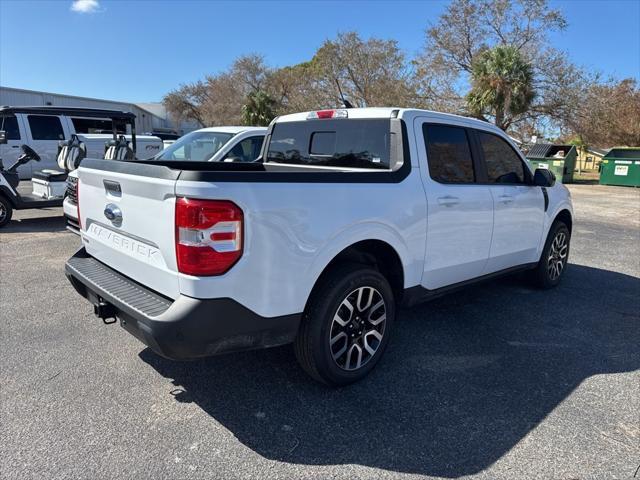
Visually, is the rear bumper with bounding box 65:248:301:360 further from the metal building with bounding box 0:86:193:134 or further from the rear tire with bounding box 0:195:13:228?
the metal building with bounding box 0:86:193:134

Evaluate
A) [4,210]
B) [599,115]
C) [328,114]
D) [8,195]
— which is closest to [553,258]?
[328,114]

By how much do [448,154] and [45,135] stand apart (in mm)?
11749

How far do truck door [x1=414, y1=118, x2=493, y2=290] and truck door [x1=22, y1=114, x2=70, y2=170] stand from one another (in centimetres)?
1141

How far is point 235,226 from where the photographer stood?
2379mm

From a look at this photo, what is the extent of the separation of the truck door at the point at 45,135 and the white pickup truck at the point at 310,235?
9629 millimetres

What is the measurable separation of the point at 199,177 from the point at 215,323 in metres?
0.77

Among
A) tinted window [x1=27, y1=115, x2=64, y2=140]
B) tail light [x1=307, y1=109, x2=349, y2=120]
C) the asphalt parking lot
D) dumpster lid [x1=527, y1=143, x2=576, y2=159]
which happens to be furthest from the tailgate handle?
dumpster lid [x1=527, y1=143, x2=576, y2=159]

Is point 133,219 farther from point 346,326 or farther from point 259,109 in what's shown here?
point 259,109

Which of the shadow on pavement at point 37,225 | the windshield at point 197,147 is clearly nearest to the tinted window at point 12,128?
the shadow on pavement at point 37,225

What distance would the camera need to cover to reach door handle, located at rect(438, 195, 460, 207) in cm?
359

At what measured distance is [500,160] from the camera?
445cm

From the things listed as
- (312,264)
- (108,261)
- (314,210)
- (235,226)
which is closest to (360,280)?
(312,264)

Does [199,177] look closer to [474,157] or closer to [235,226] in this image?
[235,226]

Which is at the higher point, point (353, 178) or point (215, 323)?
point (353, 178)
